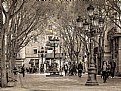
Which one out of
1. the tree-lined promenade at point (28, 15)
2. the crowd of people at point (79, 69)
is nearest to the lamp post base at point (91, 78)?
the crowd of people at point (79, 69)

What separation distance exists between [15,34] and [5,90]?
1339cm

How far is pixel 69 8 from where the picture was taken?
43.6 meters

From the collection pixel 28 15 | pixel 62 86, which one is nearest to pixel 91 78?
pixel 62 86

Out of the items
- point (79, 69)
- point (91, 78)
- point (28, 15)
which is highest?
point (28, 15)

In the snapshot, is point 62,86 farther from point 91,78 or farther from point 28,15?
point 28,15

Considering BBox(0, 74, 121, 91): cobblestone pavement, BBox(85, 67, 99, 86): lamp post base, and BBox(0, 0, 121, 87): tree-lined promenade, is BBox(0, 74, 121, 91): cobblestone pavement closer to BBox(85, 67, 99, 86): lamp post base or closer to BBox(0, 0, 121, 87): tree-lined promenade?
BBox(85, 67, 99, 86): lamp post base

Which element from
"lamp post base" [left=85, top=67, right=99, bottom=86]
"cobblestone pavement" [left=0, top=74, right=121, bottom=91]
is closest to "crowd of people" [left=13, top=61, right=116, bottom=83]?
"cobblestone pavement" [left=0, top=74, right=121, bottom=91]

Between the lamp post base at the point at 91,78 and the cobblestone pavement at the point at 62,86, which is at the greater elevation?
the lamp post base at the point at 91,78

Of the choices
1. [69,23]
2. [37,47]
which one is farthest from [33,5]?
[37,47]

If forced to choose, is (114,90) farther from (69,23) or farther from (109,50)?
(109,50)

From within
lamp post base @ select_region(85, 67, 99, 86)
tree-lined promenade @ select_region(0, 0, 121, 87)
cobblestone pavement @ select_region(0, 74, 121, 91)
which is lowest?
cobblestone pavement @ select_region(0, 74, 121, 91)

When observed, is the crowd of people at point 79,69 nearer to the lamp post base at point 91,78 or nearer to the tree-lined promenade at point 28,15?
Answer: the tree-lined promenade at point 28,15

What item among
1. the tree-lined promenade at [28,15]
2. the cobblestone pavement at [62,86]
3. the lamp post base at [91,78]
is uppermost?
the tree-lined promenade at [28,15]

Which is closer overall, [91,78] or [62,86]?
[62,86]
